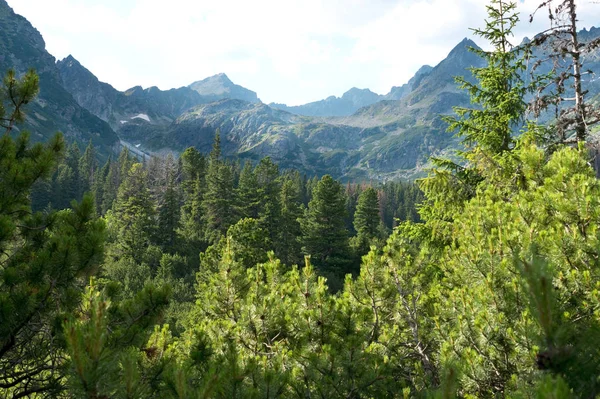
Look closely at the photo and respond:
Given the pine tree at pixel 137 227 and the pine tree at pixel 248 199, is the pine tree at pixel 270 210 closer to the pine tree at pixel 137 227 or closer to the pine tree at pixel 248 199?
the pine tree at pixel 248 199

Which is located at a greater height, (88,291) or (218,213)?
(88,291)

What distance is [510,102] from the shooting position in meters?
10.2

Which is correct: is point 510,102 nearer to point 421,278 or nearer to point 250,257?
point 421,278

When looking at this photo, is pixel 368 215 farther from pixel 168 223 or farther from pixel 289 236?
pixel 168 223

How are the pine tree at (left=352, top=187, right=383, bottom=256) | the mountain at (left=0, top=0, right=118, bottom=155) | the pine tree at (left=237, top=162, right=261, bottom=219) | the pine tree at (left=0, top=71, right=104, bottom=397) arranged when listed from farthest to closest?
the mountain at (left=0, top=0, right=118, bottom=155) → the pine tree at (left=352, top=187, right=383, bottom=256) → the pine tree at (left=237, top=162, right=261, bottom=219) → the pine tree at (left=0, top=71, right=104, bottom=397)

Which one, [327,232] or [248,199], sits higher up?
[248,199]

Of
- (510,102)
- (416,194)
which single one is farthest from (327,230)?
(416,194)

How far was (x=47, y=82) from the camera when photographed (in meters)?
167

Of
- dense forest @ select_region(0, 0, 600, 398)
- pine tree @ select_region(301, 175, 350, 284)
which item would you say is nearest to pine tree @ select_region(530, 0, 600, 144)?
dense forest @ select_region(0, 0, 600, 398)

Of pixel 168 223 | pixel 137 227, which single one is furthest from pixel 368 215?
pixel 137 227

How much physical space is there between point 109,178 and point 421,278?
7208 centimetres

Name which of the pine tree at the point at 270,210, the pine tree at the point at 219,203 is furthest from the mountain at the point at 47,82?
the pine tree at the point at 270,210

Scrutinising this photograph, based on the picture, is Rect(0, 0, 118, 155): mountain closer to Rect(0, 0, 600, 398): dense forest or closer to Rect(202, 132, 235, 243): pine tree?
Rect(202, 132, 235, 243): pine tree

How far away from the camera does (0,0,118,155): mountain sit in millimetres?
157125
